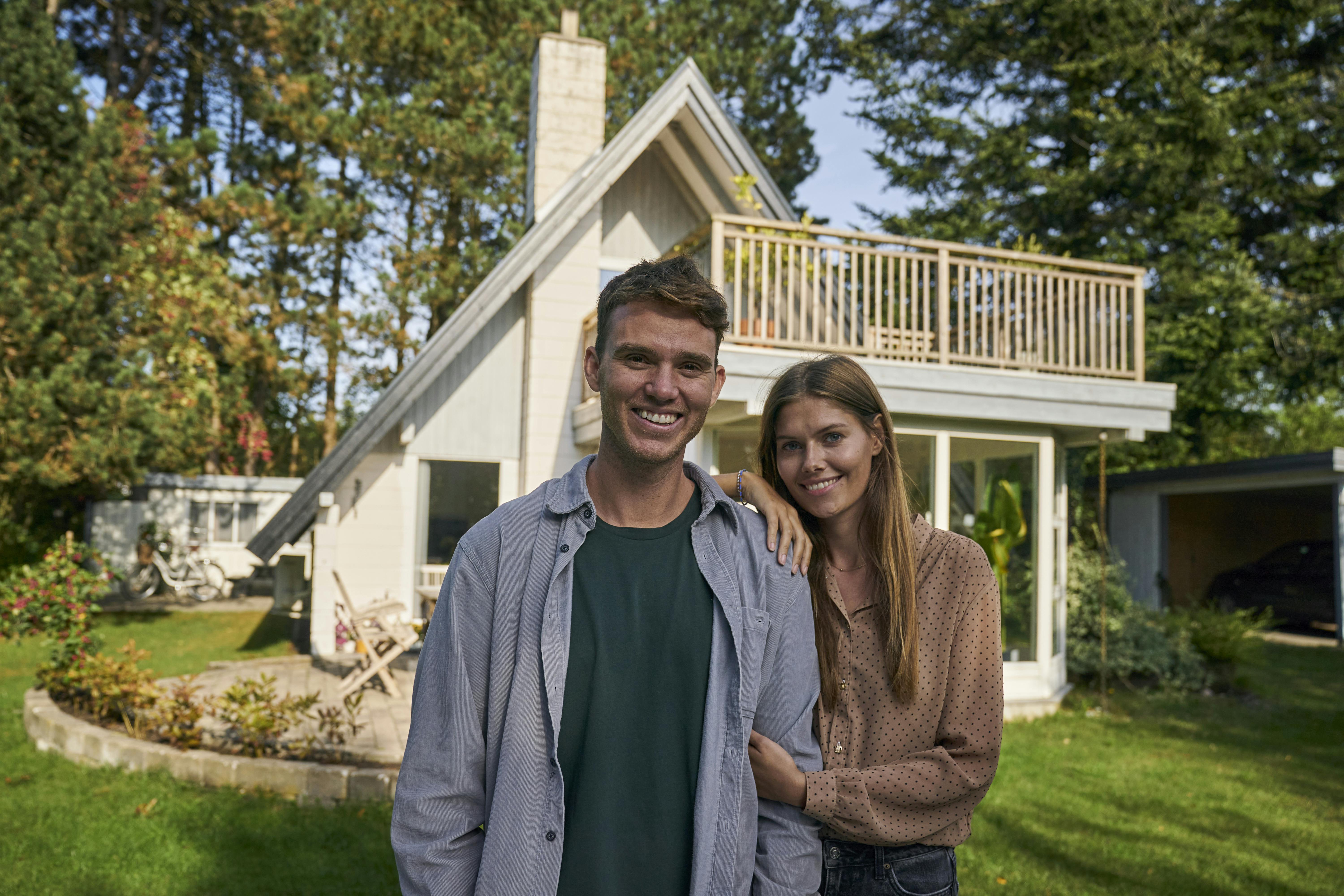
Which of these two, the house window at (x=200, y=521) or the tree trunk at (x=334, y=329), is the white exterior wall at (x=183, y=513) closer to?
the house window at (x=200, y=521)

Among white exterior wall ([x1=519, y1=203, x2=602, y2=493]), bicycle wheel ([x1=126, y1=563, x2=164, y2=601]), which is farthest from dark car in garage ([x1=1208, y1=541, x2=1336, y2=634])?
bicycle wheel ([x1=126, y1=563, x2=164, y2=601])

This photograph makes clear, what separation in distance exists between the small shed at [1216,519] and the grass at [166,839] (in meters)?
12.9

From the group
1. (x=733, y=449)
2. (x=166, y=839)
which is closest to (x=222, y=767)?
(x=166, y=839)

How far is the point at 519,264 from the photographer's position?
10117mm

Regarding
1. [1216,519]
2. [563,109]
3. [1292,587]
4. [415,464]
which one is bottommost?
[1292,587]

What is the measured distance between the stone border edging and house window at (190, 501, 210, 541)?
1452 cm

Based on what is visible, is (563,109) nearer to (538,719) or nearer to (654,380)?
(654,380)

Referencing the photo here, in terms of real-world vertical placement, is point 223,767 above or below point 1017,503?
below

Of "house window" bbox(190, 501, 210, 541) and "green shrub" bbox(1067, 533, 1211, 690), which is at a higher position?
"house window" bbox(190, 501, 210, 541)

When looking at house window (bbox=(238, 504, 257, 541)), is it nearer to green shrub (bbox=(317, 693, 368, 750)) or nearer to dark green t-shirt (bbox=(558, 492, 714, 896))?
green shrub (bbox=(317, 693, 368, 750))

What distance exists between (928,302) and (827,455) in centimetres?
707

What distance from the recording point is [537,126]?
39.3 feet

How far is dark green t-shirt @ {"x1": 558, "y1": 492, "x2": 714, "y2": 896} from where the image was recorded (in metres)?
1.85

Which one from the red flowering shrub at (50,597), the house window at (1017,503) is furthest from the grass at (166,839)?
the house window at (1017,503)
